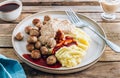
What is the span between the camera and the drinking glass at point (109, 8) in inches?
61.3

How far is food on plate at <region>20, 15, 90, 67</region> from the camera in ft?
4.00

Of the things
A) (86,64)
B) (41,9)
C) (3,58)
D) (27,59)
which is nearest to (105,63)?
(86,64)

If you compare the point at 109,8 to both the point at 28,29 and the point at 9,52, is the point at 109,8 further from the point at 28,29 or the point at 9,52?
the point at 9,52

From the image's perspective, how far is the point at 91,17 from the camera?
162 centimetres

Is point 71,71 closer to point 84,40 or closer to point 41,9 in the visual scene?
point 84,40

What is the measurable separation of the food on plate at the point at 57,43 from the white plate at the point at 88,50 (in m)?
0.03

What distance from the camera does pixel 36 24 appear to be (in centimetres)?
145

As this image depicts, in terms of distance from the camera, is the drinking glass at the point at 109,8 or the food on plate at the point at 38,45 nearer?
the food on plate at the point at 38,45

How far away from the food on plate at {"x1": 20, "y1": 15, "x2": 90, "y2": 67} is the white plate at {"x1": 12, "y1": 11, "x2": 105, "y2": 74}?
3 cm

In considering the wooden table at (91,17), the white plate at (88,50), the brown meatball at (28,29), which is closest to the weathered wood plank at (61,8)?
the wooden table at (91,17)

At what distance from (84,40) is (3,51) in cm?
39

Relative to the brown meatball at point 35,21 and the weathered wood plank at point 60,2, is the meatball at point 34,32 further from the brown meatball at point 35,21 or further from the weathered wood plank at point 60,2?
the weathered wood plank at point 60,2

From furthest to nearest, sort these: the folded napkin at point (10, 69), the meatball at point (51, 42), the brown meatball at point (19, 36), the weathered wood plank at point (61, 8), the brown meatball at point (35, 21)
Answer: the weathered wood plank at point (61, 8) → the brown meatball at point (35, 21) → the brown meatball at point (19, 36) → the meatball at point (51, 42) → the folded napkin at point (10, 69)

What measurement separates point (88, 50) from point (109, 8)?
0.36 m
